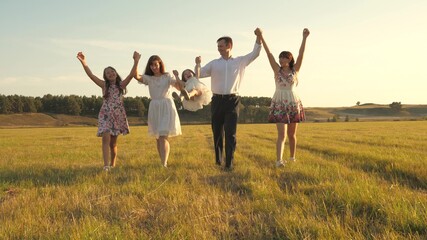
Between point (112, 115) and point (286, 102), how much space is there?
338 centimetres

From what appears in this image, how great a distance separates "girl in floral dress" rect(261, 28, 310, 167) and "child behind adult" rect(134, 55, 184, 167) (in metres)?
1.93

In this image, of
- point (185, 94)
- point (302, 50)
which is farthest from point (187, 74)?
point (302, 50)

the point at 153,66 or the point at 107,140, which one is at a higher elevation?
the point at 153,66

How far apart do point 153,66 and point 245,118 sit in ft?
277

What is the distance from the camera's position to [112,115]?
24.3 ft

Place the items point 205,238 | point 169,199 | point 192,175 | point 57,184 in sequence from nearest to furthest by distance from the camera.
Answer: point 205,238
point 169,199
point 57,184
point 192,175

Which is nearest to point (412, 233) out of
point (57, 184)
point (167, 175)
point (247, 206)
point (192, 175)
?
point (247, 206)

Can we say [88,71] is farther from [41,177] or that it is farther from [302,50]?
[302,50]

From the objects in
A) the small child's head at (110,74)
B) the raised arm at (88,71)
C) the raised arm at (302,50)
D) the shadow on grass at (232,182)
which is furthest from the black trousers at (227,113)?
the raised arm at (88,71)

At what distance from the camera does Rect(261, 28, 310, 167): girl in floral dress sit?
7.39m

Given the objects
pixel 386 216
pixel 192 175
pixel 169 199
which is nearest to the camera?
pixel 386 216

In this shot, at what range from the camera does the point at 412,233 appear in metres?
2.79

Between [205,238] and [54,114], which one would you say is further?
[54,114]

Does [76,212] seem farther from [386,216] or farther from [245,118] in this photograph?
[245,118]
